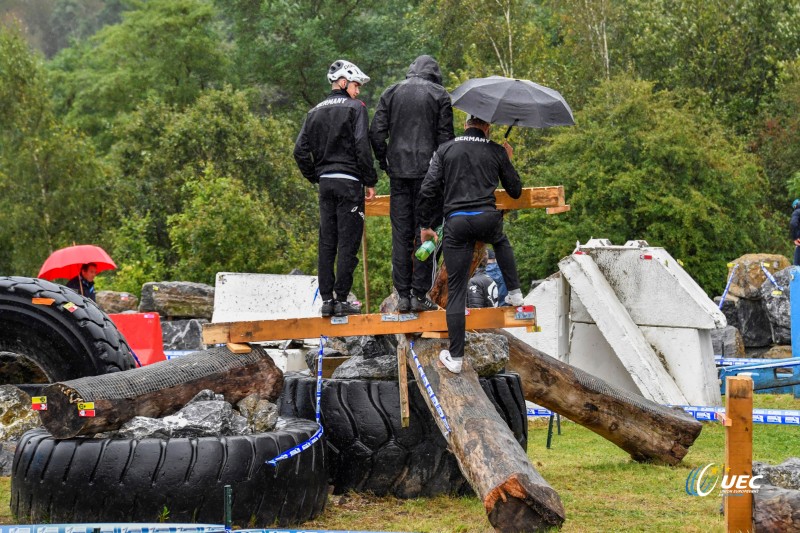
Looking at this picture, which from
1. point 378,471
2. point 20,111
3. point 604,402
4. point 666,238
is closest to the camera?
point 378,471

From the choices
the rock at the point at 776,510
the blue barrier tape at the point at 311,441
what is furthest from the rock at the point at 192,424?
the rock at the point at 776,510

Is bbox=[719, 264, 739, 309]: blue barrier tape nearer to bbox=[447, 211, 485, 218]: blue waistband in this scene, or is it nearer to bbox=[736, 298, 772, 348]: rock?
bbox=[736, 298, 772, 348]: rock

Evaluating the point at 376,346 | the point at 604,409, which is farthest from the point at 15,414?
the point at 604,409

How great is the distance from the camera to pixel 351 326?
8.41 meters

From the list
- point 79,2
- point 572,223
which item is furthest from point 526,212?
point 79,2

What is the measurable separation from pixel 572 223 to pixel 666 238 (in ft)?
7.46

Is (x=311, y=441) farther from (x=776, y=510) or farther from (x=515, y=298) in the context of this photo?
(x=776, y=510)

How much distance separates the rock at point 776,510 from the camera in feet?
19.8

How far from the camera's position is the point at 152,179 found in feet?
102

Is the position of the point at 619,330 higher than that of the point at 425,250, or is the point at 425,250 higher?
the point at 425,250

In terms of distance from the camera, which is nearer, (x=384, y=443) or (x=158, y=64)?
(x=384, y=443)

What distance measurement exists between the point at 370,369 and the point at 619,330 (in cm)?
518

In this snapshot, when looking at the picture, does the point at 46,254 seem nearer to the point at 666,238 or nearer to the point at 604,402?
the point at 666,238

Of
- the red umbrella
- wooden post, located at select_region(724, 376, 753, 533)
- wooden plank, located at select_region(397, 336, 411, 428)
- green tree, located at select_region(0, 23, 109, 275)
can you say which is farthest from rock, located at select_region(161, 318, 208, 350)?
green tree, located at select_region(0, 23, 109, 275)
